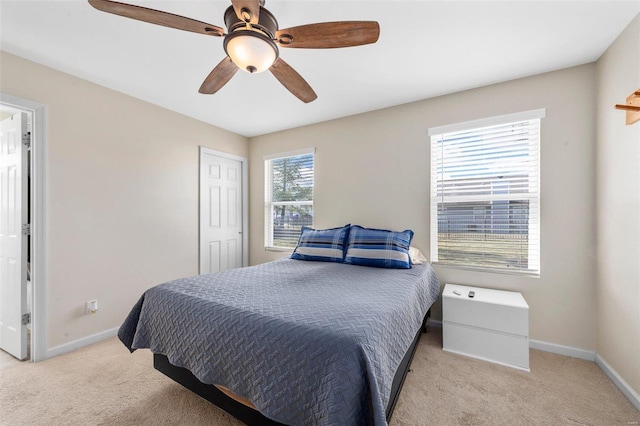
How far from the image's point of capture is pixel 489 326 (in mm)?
2184

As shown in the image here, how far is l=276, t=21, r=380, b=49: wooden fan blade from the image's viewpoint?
1.29 m

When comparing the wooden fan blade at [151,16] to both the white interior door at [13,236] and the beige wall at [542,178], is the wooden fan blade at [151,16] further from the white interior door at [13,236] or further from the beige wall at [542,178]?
the beige wall at [542,178]

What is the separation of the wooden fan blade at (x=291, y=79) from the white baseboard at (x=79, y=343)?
9.55 ft

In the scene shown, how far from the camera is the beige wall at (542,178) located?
2.24m

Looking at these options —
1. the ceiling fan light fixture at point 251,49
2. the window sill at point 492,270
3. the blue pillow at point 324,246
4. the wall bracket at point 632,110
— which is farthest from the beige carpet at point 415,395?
the ceiling fan light fixture at point 251,49

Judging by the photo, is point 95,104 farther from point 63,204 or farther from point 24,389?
point 24,389

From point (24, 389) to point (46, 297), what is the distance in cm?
71

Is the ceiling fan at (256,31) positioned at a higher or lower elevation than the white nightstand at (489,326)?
higher

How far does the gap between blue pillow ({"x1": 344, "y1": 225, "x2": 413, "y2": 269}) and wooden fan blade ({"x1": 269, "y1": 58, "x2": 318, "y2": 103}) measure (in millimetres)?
1455

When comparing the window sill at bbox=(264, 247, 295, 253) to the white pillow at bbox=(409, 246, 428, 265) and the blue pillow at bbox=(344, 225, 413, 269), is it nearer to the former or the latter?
the blue pillow at bbox=(344, 225, 413, 269)

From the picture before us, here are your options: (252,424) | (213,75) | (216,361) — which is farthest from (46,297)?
(213,75)

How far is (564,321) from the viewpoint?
2.30 meters

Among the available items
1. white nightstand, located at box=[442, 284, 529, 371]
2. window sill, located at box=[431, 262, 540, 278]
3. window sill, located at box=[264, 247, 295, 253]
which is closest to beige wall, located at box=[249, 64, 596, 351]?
window sill, located at box=[431, 262, 540, 278]

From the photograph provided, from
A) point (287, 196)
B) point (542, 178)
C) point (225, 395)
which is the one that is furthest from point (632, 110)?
point (287, 196)
